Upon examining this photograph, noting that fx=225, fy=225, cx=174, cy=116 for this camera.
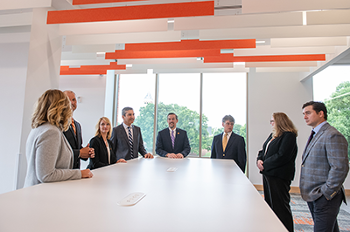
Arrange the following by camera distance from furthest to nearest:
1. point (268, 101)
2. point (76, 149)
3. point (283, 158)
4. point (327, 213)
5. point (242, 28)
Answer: point (268, 101) < point (242, 28) < point (283, 158) < point (76, 149) < point (327, 213)

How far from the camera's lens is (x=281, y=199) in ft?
10.4

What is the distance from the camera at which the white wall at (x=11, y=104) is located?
3.54 meters

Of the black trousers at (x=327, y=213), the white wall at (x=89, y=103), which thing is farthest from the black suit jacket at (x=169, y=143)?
the white wall at (x=89, y=103)

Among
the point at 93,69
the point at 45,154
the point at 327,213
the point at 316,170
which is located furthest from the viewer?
the point at 93,69

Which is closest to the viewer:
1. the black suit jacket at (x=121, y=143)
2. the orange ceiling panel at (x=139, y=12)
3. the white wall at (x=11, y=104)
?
the orange ceiling panel at (x=139, y=12)

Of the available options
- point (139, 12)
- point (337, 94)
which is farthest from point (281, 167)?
point (337, 94)

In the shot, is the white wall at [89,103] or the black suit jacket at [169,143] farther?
the white wall at [89,103]

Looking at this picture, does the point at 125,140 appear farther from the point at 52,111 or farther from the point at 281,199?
the point at 281,199

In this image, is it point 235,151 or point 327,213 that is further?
point 235,151

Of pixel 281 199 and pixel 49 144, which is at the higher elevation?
pixel 49 144

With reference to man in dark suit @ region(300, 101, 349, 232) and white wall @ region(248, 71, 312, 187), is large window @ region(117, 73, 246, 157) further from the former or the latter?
man in dark suit @ region(300, 101, 349, 232)

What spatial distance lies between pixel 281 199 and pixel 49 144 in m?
3.01

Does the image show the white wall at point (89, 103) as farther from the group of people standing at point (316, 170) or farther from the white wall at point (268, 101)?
the group of people standing at point (316, 170)

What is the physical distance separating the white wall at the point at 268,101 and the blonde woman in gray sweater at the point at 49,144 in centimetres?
599
